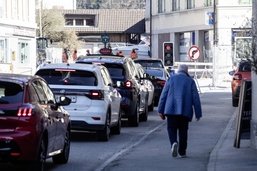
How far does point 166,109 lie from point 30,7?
169 feet

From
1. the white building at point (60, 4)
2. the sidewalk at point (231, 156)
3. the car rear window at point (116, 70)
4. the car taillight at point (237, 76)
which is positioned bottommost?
the sidewalk at point (231, 156)

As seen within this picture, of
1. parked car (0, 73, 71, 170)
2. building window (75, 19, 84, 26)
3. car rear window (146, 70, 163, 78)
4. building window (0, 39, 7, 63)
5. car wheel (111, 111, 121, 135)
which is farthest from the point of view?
building window (75, 19, 84, 26)

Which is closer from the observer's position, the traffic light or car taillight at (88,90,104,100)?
car taillight at (88,90,104,100)

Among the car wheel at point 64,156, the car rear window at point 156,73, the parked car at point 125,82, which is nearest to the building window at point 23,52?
the car rear window at point 156,73

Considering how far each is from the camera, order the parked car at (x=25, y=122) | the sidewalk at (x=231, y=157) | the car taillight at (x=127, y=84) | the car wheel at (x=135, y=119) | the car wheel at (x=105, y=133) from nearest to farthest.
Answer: the parked car at (x=25, y=122) → the sidewalk at (x=231, y=157) → the car wheel at (x=105, y=133) → the car taillight at (x=127, y=84) → the car wheel at (x=135, y=119)

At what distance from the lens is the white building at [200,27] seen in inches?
2023

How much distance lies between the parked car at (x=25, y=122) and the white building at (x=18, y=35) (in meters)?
41.3

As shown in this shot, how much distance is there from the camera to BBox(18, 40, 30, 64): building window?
2386 inches

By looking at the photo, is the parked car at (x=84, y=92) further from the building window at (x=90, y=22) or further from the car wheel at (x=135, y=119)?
the building window at (x=90, y=22)

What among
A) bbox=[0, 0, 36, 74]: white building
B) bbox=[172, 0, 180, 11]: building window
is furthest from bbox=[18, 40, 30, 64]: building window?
bbox=[172, 0, 180, 11]: building window

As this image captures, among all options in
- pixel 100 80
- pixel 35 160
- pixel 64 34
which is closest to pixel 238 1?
pixel 64 34

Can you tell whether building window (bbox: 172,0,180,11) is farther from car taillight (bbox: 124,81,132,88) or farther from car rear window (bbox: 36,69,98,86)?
car rear window (bbox: 36,69,98,86)

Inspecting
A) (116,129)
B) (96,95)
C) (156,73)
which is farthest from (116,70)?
(156,73)

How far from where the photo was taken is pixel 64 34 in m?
83.8
